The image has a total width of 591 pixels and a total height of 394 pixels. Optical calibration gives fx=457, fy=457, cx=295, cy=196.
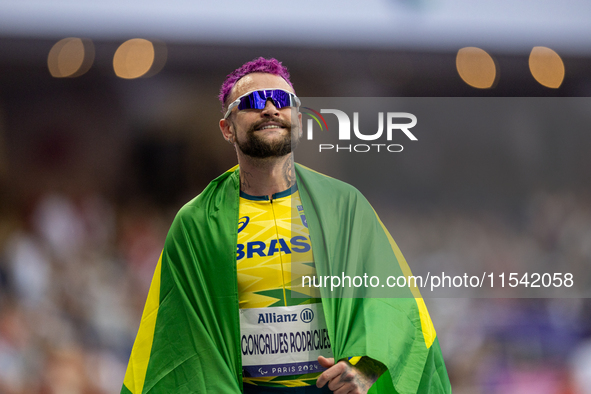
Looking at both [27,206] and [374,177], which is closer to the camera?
[374,177]

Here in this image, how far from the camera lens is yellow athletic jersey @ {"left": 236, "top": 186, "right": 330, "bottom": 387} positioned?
1278mm

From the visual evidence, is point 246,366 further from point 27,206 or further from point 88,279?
point 27,206

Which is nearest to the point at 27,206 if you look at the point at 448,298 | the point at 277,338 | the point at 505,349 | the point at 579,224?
the point at 277,338

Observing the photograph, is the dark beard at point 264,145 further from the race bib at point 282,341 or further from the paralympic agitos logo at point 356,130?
the race bib at point 282,341

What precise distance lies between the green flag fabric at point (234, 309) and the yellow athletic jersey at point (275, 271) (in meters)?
0.03

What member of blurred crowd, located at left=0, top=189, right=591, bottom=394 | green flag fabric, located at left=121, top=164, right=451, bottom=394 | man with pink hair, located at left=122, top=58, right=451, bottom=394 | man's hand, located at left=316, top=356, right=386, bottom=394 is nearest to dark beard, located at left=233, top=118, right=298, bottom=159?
man with pink hair, located at left=122, top=58, right=451, bottom=394

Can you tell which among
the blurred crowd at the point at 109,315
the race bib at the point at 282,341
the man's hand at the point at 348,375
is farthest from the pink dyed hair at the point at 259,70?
the blurred crowd at the point at 109,315

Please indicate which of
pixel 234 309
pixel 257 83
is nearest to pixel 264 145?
pixel 257 83

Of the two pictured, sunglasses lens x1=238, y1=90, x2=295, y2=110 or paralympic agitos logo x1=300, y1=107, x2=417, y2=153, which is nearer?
sunglasses lens x1=238, y1=90, x2=295, y2=110

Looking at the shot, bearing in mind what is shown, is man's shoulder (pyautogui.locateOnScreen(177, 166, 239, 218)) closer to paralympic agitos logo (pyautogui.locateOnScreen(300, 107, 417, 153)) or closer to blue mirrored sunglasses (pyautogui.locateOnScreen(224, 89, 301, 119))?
blue mirrored sunglasses (pyautogui.locateOnScreen(224, 89, 301, 119))

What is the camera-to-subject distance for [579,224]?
2.55m

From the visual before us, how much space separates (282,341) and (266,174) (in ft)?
1.62

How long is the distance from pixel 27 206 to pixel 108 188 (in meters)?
0.52

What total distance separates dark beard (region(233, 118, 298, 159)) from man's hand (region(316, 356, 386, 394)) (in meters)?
0.59
